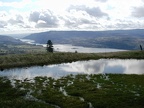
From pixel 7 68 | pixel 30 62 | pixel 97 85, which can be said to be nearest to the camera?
pixel 97 85

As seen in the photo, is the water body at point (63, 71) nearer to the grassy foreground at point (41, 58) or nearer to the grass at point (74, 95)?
the grassy foreground at point (41, 58)

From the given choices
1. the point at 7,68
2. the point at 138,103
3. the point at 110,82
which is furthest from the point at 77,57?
the point at 138,103

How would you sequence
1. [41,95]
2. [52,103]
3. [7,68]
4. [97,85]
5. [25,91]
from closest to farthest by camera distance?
[52,103], [41,95], [25,91], [97,85], [7,68]

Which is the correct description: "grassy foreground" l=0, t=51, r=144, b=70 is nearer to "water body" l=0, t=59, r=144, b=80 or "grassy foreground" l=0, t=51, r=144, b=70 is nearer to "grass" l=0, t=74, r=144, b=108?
"water body" l=0, t=59, r=144, b=80

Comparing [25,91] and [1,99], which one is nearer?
[1,99]

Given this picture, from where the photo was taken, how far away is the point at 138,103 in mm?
38125

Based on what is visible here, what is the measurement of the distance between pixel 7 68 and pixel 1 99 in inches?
1940

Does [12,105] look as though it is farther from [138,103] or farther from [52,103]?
[138,103]

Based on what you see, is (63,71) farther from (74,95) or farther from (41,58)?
(74,95)

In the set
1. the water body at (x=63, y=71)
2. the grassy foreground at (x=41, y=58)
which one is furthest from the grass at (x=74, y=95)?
the grassy foreground at (x=41, y=58)

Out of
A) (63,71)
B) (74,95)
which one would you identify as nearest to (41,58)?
(63,71)

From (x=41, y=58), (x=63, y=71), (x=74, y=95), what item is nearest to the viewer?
(x=74, y=95)

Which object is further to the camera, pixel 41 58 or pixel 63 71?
pixel 41 58

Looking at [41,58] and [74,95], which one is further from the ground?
[41,58]
